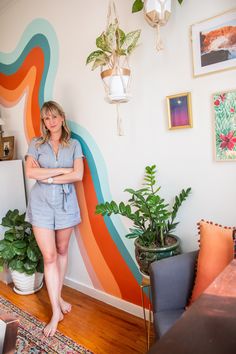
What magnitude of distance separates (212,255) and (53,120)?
1.50m

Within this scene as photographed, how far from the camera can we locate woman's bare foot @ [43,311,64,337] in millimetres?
2071

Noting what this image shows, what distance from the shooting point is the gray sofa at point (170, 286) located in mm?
1438

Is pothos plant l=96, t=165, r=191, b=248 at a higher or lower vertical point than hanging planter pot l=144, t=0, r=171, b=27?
lower

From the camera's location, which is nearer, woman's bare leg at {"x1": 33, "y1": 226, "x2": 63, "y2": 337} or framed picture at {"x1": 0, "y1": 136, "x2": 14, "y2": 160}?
woman's bare leg at {"x1": 33, "y1": 226, "x2": 63, "y2": 337}

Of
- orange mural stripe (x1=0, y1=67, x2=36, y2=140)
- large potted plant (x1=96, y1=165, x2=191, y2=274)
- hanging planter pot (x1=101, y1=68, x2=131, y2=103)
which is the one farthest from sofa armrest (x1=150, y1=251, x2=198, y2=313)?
orange mural stripe (x1=0, y1=67, x2=36, y2=140)

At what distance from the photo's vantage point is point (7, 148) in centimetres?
306

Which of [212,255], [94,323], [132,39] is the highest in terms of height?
[132,39]

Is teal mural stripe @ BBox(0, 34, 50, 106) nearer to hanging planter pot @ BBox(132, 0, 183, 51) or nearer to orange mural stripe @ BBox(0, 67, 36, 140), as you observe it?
orange mural stripe @ BBox(0, 67, 36, 140)

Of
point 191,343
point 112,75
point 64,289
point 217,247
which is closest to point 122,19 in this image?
point 112,75

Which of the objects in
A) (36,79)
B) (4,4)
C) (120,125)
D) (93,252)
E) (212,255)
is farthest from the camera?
(4,4)

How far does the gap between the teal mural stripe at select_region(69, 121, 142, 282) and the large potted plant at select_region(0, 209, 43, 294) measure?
779mm

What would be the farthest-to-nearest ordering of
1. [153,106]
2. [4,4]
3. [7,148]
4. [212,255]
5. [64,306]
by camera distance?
[7,148], [4,4], [64,306], [153,106], [212,255]

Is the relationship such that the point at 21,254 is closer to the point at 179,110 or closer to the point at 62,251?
the point at 62,251

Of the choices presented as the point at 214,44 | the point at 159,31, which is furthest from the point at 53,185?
the point at 214,44
